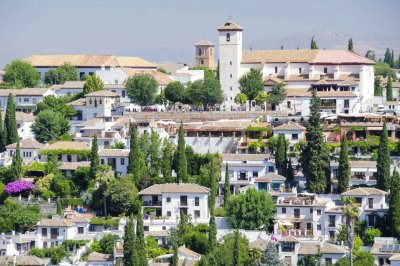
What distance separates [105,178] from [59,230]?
4.14m

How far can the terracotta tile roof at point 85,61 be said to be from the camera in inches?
3745

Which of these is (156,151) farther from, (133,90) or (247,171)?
(133,90)

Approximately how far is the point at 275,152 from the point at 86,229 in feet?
38.4

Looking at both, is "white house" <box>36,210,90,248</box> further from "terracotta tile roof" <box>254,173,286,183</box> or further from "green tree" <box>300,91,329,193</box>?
"green tree" <box>300,91,329,193</box>

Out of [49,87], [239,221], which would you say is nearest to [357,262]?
[239,221]

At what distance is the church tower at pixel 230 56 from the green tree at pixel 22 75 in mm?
16259

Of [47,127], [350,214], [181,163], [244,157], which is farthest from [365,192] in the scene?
[47,127]

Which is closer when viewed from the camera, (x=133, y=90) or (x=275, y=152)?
(x=275, y=152)

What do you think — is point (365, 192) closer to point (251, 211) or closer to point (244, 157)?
point (251, 211)

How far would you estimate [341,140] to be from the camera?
6688 centimetres

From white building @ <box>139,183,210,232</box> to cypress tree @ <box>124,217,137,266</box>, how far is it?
626cm

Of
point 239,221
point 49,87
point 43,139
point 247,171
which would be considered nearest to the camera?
Result: point 239,221

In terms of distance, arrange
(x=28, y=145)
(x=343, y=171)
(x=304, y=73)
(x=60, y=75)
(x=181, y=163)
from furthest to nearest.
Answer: (x=60, y=75)
(x=304, y=73)
(x=28, y=145)
(x=181, y=163)
(x=343, y=171)

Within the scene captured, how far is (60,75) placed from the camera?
9388 cm
